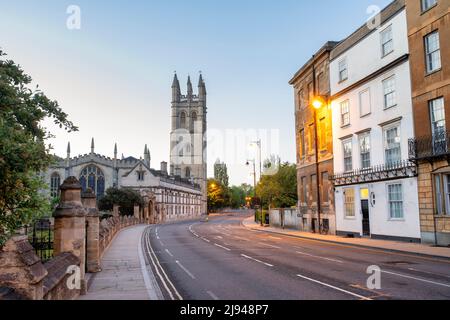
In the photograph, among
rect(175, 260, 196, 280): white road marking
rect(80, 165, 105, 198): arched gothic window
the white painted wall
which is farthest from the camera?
rect(80, 165, 105, 198): arched gothic window

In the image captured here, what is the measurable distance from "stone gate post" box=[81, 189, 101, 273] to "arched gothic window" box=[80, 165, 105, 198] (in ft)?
267

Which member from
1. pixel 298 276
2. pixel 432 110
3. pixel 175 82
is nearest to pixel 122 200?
pixel 432 110

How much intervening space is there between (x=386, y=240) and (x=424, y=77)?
404 inches

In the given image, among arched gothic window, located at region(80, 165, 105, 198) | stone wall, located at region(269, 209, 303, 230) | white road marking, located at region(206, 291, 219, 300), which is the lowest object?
white road marking, located at region(206, 291, 219, 300)

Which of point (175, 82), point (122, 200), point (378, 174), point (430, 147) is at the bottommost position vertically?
point (122, 200)

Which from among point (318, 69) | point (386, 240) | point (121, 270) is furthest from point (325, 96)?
point (121, 270)

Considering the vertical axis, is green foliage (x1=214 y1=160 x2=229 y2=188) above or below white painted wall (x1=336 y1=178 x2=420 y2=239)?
above

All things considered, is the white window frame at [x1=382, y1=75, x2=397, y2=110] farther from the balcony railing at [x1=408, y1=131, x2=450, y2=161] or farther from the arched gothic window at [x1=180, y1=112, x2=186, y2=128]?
the arched gothic window at [x1=180, y1=112, x2=186, y2=128]

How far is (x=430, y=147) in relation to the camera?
22.6 m

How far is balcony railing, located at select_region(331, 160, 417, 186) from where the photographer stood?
2447cm

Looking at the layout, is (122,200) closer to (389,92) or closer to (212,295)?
(389,92)

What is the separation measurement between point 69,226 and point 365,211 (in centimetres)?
2282

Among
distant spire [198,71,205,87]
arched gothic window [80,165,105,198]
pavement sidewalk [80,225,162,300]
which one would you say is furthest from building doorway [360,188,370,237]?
distant spire [198,71,205,87]

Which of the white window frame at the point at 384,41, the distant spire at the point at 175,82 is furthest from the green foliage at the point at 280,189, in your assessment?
the distant spire at the point at 175,82
